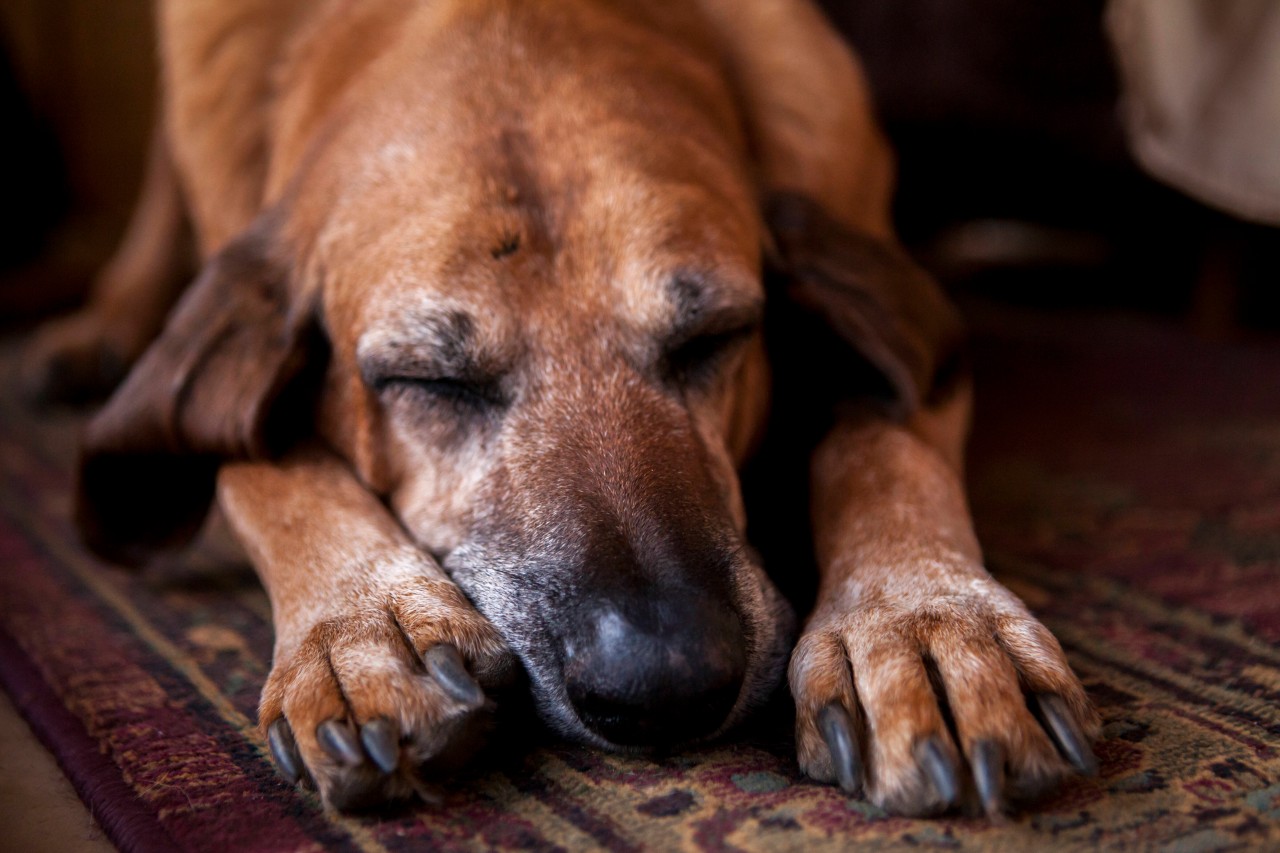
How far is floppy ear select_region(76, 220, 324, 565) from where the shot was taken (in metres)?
1.83

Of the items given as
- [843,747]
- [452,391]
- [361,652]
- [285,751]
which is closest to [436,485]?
[452,391]

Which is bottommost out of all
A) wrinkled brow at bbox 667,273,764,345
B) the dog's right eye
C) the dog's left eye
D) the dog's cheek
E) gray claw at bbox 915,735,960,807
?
gray claw at bbox 915,735,960,807

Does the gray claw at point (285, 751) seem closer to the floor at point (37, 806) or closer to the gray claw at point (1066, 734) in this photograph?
the floor at point (37, 806)

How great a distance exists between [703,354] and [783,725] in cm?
55

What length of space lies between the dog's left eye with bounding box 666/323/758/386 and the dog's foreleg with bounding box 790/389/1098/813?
0.29 meters

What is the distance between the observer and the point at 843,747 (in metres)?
1.28

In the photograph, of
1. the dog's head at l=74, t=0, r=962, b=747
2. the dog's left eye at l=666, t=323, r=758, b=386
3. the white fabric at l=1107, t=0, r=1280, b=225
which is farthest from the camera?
the white fabric at l=1107, t=0, r=1280, b=225

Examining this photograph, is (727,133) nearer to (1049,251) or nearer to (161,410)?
(161,410)

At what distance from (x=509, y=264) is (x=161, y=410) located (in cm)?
64

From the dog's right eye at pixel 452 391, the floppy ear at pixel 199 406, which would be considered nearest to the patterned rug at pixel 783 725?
the floppy ear at pixel 199 406

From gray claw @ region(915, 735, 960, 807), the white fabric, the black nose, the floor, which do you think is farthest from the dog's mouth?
the white fabric

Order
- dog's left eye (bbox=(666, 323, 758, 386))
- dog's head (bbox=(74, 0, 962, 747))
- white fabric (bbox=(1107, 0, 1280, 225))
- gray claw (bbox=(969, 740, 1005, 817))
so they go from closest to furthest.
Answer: gray claw (bbox=(969, 740, 1005, 817)) < dog's head (bbox=(74, 0, 962, 747)) < dog's left eye (bbox=(666, 323, 758, 386)) < white fabric (bbox=(1107, 0, 1280, 225))

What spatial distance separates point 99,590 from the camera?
2076 mm

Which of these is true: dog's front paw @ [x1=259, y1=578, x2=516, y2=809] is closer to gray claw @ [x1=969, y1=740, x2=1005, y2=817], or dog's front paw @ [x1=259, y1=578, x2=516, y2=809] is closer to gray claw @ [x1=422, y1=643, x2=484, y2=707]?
gray claw @ [x1=422, y1=643, x2=484, y2=707]
